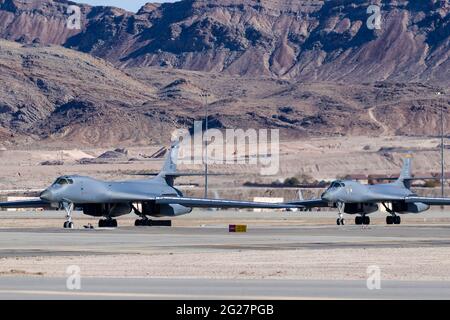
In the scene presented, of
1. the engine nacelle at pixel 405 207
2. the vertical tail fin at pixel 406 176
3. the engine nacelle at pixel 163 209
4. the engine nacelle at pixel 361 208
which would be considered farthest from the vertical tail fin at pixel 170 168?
the vertical tail fin at pixel 406 176

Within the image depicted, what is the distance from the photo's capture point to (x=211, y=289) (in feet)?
86.8

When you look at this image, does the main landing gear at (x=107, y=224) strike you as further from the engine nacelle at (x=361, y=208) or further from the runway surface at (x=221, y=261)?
the engine nacelle at (x=361, y=208)

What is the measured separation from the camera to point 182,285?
27500 millimetres

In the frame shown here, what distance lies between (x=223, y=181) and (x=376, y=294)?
132554mm

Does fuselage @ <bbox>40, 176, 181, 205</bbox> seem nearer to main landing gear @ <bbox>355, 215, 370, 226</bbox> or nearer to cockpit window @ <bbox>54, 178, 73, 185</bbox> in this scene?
cockpit window @ <bbox>54, 178, 73, 185</bbox>

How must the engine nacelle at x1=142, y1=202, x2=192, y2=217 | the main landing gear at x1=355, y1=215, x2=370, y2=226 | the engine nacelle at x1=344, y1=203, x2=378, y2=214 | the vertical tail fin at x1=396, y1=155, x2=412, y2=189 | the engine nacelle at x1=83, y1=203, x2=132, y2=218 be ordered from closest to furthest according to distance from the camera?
1. the engine nacelle at x1=83, y1=203, x2=132, y2=218
2. the engine nacelle at x1=142, y1=202, x2=192, y2=217
3. the main landing gear at x1=355, y1=215, x2=370, y2=226
4. the engine nacelle at x1=344, y1=203, x2=378, y2=214
5. the vertical tail fin at x1=396, y1=155, x2=412, y2=189

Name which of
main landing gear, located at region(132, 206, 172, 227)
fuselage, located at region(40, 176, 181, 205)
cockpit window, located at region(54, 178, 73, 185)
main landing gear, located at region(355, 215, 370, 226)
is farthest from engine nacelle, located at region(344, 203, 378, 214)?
cockpit window, located at region(54, 178, 73, 185)

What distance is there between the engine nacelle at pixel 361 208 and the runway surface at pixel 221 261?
1324cm

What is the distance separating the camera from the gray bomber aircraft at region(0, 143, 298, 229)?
65.0m

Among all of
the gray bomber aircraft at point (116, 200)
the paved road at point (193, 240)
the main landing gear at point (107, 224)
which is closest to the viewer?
the paved road at point (193, 240)

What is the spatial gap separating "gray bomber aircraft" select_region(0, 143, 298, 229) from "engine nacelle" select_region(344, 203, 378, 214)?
9.30 metres

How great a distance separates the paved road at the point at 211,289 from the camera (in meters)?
24.7
